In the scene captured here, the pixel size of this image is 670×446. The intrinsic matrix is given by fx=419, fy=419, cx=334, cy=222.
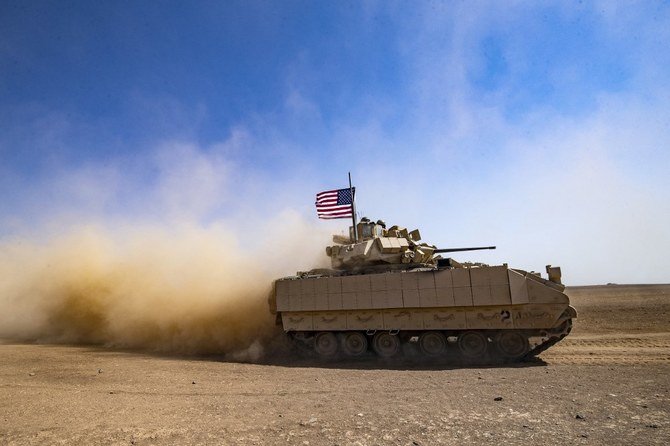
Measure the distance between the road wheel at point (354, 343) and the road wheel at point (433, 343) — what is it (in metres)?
1.83

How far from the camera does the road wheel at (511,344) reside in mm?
11539

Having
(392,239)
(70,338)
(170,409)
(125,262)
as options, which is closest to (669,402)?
(170,409)

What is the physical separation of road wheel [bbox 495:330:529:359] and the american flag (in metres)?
7.35

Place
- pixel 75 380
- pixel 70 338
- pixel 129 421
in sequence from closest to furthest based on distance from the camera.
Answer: pixel 129 421 < pixel 75 380 < pixel 70 338

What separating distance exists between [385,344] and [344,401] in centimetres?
639

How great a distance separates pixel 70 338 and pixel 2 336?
5.03 m

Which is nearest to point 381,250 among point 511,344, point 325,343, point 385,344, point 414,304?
point 414,304

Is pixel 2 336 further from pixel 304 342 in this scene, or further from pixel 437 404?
pixel 437 404

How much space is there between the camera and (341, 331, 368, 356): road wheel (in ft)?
44.0

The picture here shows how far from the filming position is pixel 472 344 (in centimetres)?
1210

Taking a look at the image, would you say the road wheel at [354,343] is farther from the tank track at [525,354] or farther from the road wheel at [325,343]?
the road wheel at [325,343]

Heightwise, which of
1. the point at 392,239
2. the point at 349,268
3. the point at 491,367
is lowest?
the point at 491,367

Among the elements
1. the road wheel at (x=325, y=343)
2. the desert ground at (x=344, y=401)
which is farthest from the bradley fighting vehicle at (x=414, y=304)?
the desert ground at (x=344, y=401)

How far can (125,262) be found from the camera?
19.7m
